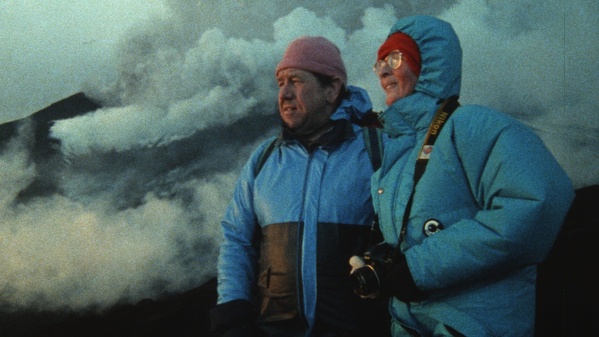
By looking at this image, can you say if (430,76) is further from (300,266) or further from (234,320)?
(234,320)

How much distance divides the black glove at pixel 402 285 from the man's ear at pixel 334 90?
112 centimetres

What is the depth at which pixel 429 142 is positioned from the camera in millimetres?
1644

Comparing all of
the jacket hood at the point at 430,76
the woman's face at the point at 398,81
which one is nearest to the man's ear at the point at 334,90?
the woman's face at the point at 398,81

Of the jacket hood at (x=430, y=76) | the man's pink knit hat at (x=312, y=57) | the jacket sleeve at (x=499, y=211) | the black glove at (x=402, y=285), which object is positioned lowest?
the black glove at (x=402, y=285)

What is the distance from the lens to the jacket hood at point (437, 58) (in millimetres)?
1746

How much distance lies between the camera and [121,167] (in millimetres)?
3680

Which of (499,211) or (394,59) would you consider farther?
(394,59)

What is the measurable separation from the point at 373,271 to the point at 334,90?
3.78 ft

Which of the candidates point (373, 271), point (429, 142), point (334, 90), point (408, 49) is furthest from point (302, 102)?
point (373, 271)

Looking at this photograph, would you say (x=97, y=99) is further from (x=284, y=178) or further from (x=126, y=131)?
(x=284, y=178)

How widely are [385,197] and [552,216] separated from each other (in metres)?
0.49

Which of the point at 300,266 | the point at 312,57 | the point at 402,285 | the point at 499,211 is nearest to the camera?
the point at 499,211

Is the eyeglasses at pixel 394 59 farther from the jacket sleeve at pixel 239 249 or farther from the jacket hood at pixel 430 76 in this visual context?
the jacket sleeve at pixel 239 249

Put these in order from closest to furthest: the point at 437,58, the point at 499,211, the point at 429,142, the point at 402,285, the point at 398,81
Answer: the point at 499,211, the point at 402,285, the point at 429,142, the point at 437,58, the point at 398,81
